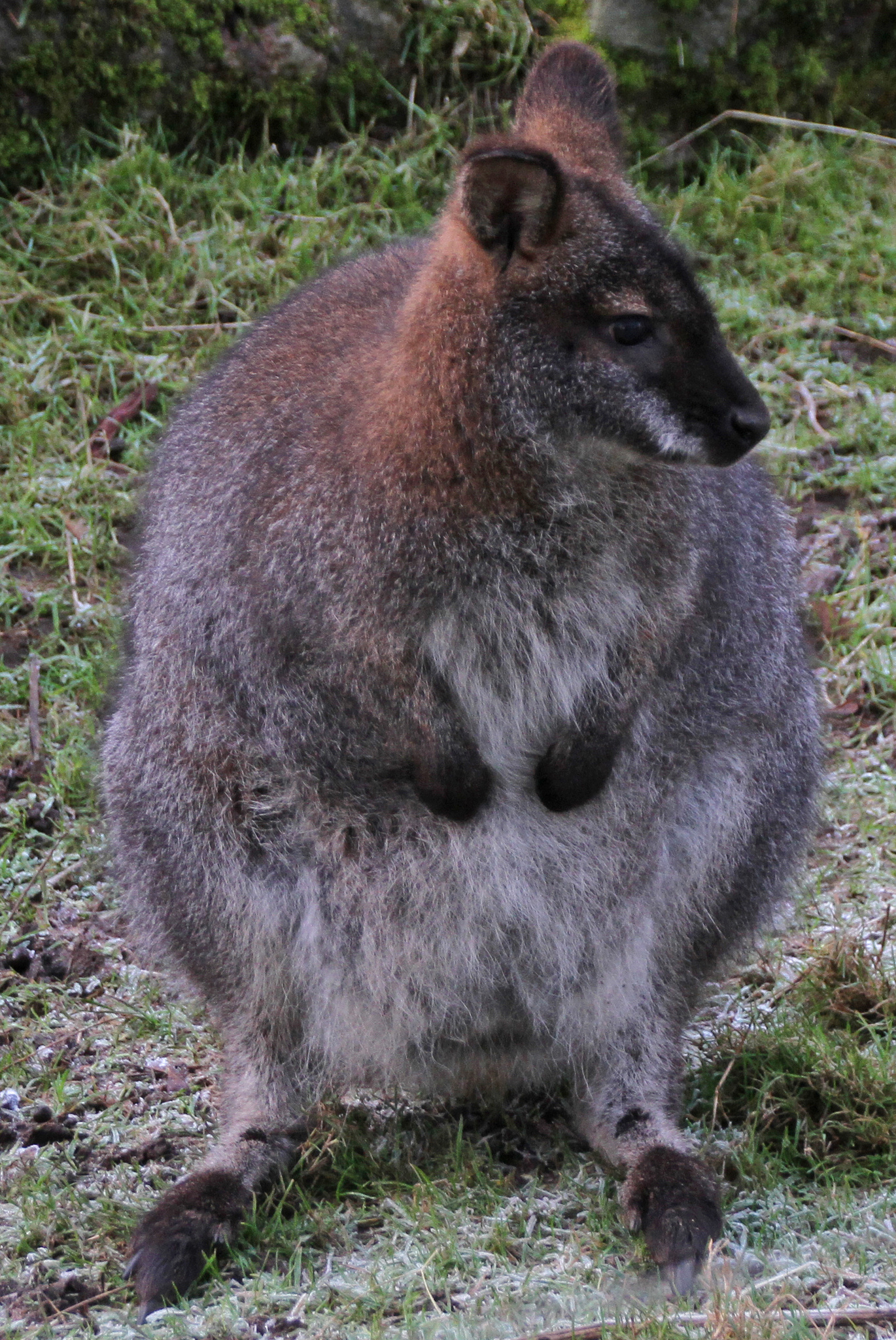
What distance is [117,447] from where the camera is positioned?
568cm

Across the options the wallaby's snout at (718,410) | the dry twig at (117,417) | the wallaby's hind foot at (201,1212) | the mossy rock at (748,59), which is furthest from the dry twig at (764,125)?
the wallaby's hind foot at (201,1212)

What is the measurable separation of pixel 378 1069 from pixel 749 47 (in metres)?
4.63

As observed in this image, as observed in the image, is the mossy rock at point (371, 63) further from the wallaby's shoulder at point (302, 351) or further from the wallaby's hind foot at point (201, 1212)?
the wallaby's hind foot at point (201, 1212)

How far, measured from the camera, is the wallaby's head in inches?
116

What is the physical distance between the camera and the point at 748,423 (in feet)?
9.62

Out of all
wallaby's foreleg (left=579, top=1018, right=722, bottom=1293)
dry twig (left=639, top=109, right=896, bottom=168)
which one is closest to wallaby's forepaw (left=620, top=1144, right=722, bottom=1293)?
wallaby's foreleg (left=579, top=1018, right=722, bottom=1293)

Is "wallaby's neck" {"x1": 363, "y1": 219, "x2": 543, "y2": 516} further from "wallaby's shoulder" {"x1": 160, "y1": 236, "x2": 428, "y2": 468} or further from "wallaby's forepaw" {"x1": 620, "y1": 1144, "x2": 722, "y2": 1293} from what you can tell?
"wallaby's forepaw" {"x1": 620, "y1": 1144, "x2": 722, "y2": 1293}

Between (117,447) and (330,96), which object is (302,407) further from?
(330,96)

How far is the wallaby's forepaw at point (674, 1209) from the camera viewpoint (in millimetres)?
3012

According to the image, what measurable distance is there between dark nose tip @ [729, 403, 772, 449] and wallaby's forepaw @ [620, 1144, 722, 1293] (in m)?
1.37

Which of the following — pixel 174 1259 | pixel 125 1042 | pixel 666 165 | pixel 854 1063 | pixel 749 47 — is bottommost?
pixel 125 1042

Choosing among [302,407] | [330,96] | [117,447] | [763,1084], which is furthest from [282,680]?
[330,96]

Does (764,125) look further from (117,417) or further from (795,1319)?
(795,1319)

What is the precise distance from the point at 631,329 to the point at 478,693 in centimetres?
73
